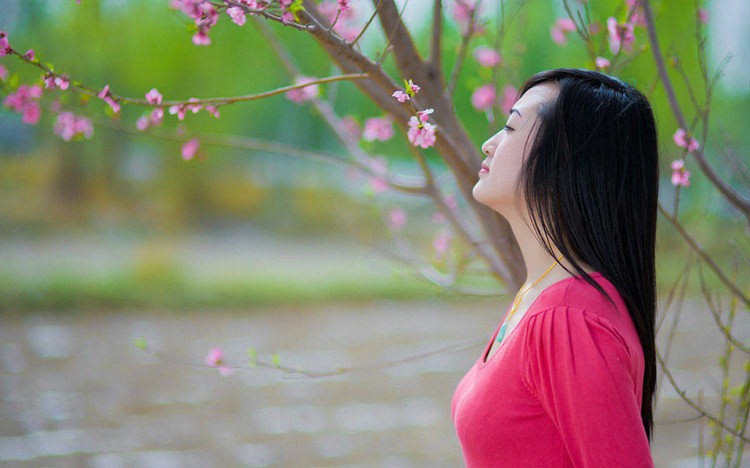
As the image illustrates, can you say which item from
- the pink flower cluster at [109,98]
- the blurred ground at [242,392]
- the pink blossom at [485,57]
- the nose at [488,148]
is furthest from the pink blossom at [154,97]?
the blurred ground at [242,392]

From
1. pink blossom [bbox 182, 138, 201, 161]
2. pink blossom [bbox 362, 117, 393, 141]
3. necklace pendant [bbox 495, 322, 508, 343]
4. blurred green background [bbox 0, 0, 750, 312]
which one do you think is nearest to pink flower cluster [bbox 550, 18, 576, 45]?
pink blossom [bbox 362, 117, 393, 141]

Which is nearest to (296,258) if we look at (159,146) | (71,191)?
(159,146)

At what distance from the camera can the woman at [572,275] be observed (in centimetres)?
64

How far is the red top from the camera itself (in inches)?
24.2

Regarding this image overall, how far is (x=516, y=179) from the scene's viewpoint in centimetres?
76

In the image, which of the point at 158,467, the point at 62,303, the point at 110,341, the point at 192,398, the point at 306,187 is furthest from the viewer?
the point at 306,187

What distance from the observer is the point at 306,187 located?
7293mm

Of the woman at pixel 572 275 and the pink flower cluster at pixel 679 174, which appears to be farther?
the pink flower cluster at pixel 679 174

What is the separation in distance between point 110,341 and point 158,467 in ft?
6.17

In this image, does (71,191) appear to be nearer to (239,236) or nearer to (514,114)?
(239,236)

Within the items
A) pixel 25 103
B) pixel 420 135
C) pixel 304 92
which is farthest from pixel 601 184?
pixel 25 103

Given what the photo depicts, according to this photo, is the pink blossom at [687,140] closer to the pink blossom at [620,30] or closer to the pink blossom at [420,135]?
the pink blossom at [620,30]

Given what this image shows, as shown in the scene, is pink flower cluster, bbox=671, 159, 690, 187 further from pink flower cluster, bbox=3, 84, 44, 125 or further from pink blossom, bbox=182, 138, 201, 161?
pink flower cluster, bbox=3, 84, 44, 125

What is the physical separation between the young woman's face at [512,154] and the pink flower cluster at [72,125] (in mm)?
838
